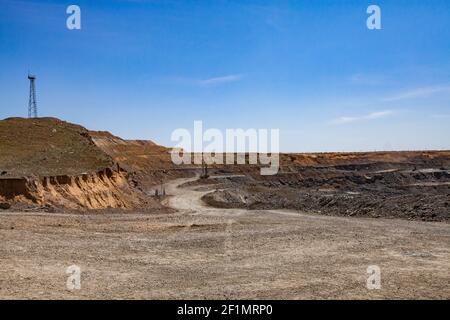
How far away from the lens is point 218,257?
14.6 meters

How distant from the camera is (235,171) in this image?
2881 inches

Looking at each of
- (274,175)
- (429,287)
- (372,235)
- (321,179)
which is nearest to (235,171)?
(274,175)

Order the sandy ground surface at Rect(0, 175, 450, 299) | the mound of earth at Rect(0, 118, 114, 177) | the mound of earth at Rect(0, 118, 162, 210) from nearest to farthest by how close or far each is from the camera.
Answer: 1. the sandy ground surface at Rect(0, 175, 450, 299)
2. the mound of earth at Rect(0, 118, 162, 210)
3. the mound of earth at Rect(0, 118, 114, 177)

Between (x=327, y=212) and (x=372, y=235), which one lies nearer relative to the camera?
(x=372, y=235)

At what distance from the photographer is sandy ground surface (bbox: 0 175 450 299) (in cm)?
1059

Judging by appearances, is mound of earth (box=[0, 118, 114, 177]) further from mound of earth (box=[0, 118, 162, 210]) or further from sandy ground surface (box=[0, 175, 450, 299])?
sandy ground surface (box=[0, 175, 450, 299])

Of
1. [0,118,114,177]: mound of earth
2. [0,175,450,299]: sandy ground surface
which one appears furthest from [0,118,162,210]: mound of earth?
[0,175,450,299]: sandy ground surface

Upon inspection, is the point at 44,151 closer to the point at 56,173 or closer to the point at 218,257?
the point at 56,173

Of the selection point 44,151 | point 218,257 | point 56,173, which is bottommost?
point 218,257

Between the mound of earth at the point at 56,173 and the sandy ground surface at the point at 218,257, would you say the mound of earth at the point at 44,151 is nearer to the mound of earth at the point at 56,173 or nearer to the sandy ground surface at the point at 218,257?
the mound of earth at the point at 56,173

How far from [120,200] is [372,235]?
1852cm

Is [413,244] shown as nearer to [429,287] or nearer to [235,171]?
[429,287]

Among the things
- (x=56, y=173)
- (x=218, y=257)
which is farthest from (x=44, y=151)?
(x=218, y=257)
